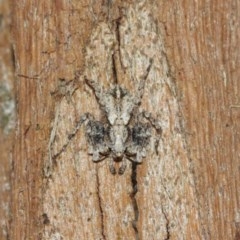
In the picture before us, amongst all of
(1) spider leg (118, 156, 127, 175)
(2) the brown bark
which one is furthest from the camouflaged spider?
(2) the brown bark

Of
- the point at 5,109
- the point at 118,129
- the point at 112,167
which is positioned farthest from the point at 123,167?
the point at 5,109

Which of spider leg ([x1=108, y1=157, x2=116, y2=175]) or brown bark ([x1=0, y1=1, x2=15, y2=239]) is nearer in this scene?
spider leg ([x1=108, y1=157, x2=116, y2=175])

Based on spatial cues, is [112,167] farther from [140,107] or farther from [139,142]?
[140,107]

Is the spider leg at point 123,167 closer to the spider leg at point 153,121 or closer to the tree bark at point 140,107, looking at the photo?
the tree bark at point 140,107

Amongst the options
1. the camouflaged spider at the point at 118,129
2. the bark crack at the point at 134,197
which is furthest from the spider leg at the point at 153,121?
the bark crack at the point at 134,197

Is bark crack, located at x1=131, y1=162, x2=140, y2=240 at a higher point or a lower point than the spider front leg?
lower

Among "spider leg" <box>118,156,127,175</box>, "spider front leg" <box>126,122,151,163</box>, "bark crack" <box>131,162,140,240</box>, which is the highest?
"spider front leg" <box>126,122,151,163</box>

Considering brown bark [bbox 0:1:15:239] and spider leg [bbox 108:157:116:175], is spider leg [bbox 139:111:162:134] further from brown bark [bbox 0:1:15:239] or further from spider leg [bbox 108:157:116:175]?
brown bark [bbox 0:1:15:239]
